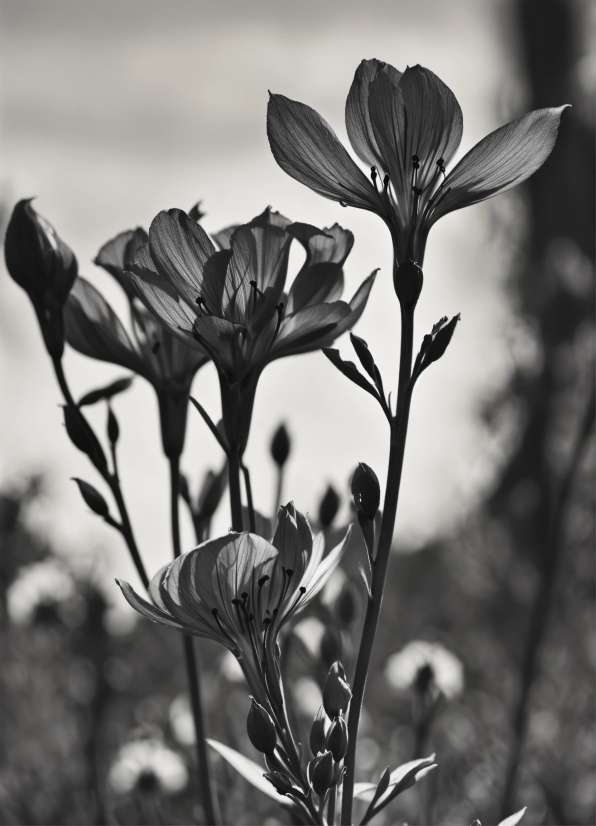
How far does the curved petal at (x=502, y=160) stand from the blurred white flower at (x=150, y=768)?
20.9 inches

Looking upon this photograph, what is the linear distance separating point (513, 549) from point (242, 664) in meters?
3.47

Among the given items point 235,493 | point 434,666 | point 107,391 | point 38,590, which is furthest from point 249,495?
point 38,590

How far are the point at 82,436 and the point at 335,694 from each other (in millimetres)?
170

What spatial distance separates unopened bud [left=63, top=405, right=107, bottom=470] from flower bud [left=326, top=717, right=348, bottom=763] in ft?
0.55

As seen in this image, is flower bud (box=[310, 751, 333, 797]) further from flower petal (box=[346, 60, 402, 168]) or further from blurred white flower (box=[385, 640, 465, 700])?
blurred white flower (box=[385, 640, 465, 700])

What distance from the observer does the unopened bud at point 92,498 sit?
40 cm

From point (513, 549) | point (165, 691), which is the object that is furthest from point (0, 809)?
point (513, 549)

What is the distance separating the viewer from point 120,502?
394 millimetres

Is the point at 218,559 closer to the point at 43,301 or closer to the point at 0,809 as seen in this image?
the point at 43,301

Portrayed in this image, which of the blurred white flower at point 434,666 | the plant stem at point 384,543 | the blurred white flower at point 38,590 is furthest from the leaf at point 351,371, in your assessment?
the blurred white flower at point 38,590

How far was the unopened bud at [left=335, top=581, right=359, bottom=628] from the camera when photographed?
0.53m

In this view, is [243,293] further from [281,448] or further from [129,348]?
[281,448]

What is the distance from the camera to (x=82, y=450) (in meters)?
0.40

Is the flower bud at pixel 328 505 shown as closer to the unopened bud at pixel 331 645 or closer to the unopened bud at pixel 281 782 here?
the unopened bud at pixel 331 645
